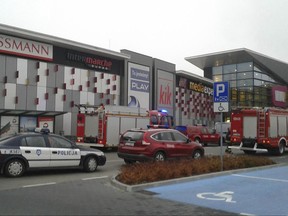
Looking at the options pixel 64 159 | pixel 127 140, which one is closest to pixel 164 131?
pixel 127 140

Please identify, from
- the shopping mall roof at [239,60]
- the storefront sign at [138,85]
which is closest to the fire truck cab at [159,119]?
the storefront sign at [138,85]

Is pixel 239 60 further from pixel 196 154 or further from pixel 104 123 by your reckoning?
pixel 196 154

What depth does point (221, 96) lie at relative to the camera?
12898 mm

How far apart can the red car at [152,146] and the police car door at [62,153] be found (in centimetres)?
264

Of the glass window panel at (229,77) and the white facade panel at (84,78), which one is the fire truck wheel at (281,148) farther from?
the glass window panel at (229,77)

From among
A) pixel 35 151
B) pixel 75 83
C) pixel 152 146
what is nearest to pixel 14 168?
pixel 35 151

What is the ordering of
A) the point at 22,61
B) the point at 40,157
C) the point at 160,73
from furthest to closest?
the point at 160,73
the point at 22,61
the point at 40,157

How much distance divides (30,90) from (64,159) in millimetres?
14558

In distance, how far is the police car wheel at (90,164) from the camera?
1327 cm

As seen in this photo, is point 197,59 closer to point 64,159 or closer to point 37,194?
point 64,159

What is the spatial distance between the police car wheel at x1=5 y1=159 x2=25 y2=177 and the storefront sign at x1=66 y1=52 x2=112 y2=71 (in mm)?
17649

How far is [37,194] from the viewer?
352 inches

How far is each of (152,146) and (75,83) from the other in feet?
50.6

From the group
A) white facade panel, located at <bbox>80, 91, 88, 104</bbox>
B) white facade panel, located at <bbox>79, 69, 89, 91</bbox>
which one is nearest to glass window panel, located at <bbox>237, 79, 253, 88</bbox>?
white facade panel, located at <bbox>79, 69, 89, 91</bbox>
